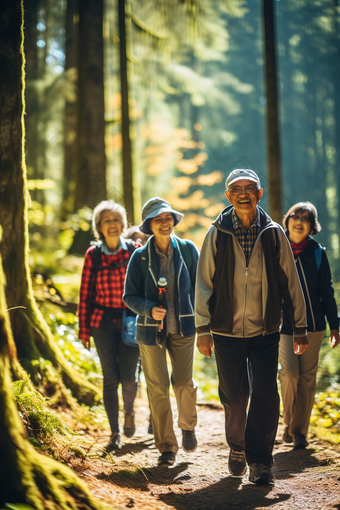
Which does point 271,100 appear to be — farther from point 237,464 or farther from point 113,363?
point 237,464

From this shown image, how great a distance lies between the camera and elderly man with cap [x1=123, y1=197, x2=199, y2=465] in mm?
4305

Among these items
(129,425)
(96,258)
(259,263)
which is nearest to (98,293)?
(96,258)

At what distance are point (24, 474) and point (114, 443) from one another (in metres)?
2.56

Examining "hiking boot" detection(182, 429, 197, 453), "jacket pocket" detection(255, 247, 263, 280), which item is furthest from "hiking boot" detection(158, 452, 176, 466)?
"jacket pocket" detection(255, 247, 263, 280)

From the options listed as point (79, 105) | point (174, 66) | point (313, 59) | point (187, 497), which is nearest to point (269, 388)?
point (187, 497)

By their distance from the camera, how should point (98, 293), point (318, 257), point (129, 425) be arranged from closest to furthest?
point (318, 257) → point (98, 293) → point (129, 425)

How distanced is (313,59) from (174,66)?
3430 centimetres

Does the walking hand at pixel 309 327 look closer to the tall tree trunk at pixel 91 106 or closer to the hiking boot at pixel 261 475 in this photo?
the hiking boot at pixel 261 475

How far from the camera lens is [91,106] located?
11.6 metres

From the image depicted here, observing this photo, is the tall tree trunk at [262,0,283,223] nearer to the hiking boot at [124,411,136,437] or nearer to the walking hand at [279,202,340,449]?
the walking hand at [279,202,340,449]

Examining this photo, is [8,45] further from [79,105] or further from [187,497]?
[79,105]

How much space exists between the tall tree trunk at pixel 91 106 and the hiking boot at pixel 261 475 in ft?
29.5

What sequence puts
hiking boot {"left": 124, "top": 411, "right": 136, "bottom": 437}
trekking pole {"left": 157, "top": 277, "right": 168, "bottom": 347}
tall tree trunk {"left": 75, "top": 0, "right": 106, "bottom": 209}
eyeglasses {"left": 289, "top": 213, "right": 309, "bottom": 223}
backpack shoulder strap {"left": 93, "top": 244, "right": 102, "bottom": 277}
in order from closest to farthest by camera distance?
trekking pole {"left": 157, "top": 277, "right": 168, "bottom": 347} < eyeglasses {"left": 289, "top": 213, "right": 309, "bottom": 223} < backpack shoulder strap {"left": 93, "top": 244, "right": 102, "bottom": 277} < hiking boot {"left": 124, "top": 411, "right": 136, "bottom": 437} < tall tree trunk {"left": 75, "top": 0, "right": 106, "bottom": 209}

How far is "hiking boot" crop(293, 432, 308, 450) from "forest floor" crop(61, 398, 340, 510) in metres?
0.07
